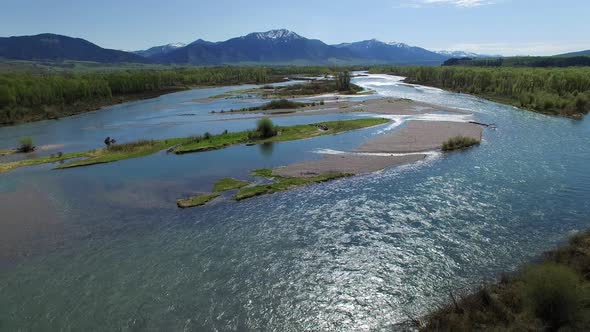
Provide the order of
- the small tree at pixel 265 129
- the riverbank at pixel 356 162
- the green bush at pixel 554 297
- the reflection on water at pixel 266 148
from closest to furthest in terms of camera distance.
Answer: the green bush at pixel 554 297, the riverbank at pixel 356 162, the reflection on water at pixel 266 148, the small tree at pixel 265 129

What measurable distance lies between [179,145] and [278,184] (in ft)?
93.5

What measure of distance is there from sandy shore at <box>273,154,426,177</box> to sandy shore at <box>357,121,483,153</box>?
4011 millimetres

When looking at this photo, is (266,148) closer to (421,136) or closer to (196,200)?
(196,200)

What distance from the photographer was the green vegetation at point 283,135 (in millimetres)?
61078

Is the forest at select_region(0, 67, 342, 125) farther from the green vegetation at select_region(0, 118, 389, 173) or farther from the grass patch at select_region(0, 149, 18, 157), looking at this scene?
the green vegetation at select_region(0, 118, 389, 173)

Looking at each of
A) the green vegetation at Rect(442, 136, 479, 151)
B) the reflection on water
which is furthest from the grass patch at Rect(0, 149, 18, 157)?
the green vegetation at Rect(442, 136, 479, 151)

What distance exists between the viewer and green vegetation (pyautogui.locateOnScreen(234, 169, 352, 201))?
38781 millimetres

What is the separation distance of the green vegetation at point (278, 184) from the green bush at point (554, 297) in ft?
85.3

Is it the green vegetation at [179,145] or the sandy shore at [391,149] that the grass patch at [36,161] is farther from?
the sandy shore at [391,149]

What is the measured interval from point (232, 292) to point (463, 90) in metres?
141

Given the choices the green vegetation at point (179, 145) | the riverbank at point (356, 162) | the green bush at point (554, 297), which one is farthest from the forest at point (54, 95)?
the green bush at point (554, 297)

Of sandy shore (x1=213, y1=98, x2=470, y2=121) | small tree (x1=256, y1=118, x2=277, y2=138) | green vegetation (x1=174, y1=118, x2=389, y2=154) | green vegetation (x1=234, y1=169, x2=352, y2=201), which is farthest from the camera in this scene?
sandy shore (x1=213, y1=98, x2=470, y2=121)

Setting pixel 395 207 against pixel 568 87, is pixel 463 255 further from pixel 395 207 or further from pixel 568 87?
pixel 568 87

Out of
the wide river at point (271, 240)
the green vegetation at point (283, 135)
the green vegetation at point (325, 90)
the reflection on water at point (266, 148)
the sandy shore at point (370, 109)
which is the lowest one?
the wide river at point (271, 240)
